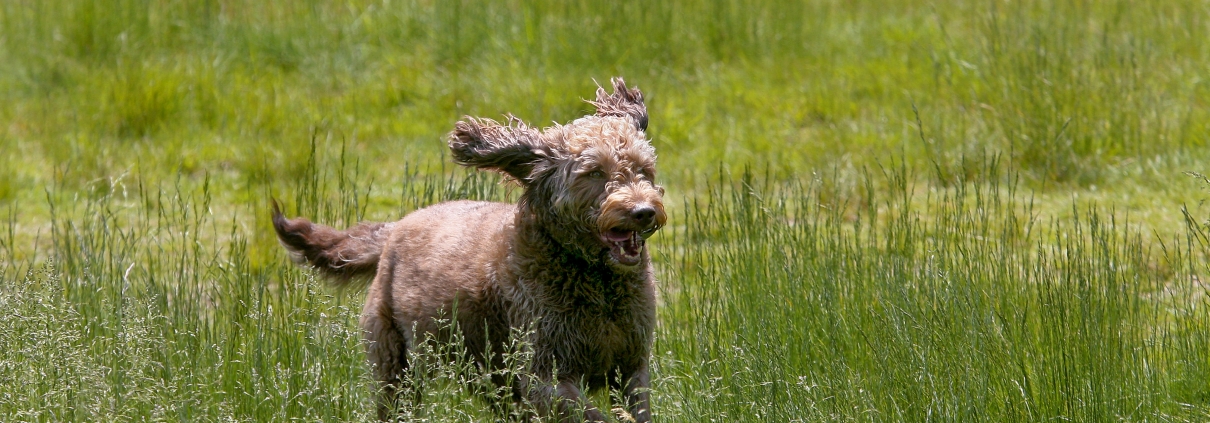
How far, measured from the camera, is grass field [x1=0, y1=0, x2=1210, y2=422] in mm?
5359

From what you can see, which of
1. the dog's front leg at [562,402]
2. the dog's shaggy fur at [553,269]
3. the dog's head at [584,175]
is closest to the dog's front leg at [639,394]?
the dog's shaggy fur at [553,269]

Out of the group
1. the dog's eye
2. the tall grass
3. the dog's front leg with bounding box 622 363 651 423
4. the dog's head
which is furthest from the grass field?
the dog's eye

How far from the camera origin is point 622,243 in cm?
537

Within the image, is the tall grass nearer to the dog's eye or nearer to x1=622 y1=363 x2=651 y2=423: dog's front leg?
x1=622 y1=363 x2=651 y2=423: dog's front leg

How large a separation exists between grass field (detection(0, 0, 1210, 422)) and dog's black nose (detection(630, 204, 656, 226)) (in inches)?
27.3

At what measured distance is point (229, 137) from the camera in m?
11.1

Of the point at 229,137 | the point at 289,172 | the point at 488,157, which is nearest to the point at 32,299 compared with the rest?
the point at 488,157

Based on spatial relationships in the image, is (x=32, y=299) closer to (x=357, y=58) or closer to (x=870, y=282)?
(x=870, y=282)

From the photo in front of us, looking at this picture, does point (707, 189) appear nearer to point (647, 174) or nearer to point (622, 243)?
point (647, 174)

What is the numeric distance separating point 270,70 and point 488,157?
7.20m

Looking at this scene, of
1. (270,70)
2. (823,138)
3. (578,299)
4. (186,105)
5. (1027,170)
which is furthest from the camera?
(270,70)

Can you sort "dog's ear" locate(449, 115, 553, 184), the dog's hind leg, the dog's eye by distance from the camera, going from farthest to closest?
1. the dog's hind leg
2. "dog's ear" locate(449, 115, 553, 184)
3. the dog's eye

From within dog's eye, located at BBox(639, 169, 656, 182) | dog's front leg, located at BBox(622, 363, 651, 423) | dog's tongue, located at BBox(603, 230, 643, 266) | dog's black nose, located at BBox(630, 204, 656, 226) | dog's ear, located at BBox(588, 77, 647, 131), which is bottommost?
dog's front leg, located at BBox(622, 363, 651, 423)

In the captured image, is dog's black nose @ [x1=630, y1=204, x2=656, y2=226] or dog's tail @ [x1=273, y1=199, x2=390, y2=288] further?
dog's tail @ [x1=273, y1=199, x2=390, y2=288]
